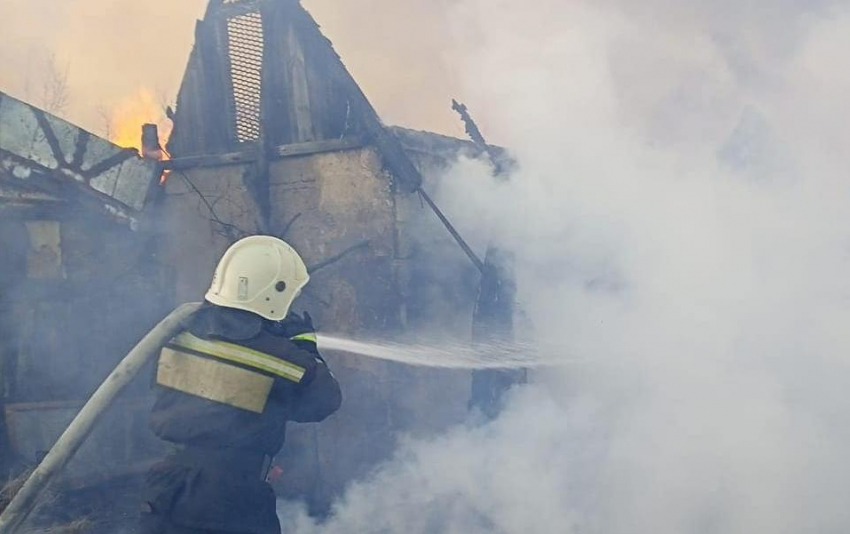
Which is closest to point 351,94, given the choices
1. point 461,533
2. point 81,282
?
point 81,282

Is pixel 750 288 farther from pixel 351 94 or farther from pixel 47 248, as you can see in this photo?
pixel 47 248

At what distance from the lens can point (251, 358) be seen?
3.19 metres

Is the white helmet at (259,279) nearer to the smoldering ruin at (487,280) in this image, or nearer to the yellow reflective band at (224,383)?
the yellow reflective band at (224,383)

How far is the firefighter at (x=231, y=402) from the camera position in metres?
3.15

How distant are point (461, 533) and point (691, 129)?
4865mm

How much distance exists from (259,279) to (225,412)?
62cm

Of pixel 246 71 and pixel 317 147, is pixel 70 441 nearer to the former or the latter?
pixel 317 147

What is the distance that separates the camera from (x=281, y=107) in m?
6.44

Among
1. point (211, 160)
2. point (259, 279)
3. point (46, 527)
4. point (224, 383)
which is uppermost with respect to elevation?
point (211, 160)

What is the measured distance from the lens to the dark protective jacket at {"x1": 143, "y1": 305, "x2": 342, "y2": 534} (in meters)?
3.15

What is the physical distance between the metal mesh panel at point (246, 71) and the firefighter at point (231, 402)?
139 inches

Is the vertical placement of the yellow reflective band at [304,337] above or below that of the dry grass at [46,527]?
above

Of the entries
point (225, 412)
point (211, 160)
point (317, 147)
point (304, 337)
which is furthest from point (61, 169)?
point (225, 412)

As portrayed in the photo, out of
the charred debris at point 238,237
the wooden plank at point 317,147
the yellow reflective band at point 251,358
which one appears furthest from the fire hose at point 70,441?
the wooden plank at point 317,147
